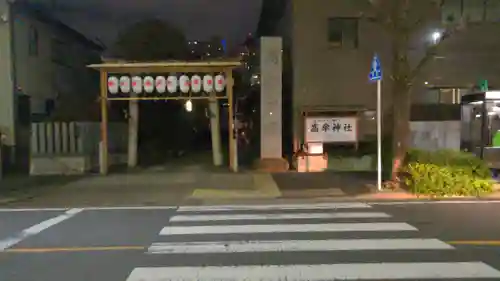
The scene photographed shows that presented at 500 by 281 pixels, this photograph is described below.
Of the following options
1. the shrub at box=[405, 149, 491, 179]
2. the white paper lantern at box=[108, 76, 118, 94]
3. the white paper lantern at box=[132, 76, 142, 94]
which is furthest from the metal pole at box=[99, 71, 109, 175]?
the shrub at box=[405, 149, 491, 179]

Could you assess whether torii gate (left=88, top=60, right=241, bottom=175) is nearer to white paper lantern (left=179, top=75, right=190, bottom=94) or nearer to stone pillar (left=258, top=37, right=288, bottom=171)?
white paper lantern (left=179, top=75, right=190, bottom=94)

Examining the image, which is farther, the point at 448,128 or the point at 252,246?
the point at 448,128

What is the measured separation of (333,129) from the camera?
63.7 feet

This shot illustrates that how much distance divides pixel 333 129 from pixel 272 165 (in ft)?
8.72

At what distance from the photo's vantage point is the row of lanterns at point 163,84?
18469 mm

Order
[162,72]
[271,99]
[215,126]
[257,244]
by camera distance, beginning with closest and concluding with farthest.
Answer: [257,244] → [162,72] → [271,99] → [215,126]

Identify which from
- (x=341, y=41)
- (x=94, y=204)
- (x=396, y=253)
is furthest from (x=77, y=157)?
(x=396, y=253)

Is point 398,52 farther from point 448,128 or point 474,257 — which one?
point 474,257

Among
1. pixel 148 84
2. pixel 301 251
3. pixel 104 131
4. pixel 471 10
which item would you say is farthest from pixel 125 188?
pixel 471 10

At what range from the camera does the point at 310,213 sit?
1091cm

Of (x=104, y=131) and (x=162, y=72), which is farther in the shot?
(x=162, y=72)

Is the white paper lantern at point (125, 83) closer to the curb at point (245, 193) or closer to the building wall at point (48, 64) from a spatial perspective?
the curb at point (245, 193)

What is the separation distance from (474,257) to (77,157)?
1512cm

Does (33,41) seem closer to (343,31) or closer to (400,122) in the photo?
(343,31)
